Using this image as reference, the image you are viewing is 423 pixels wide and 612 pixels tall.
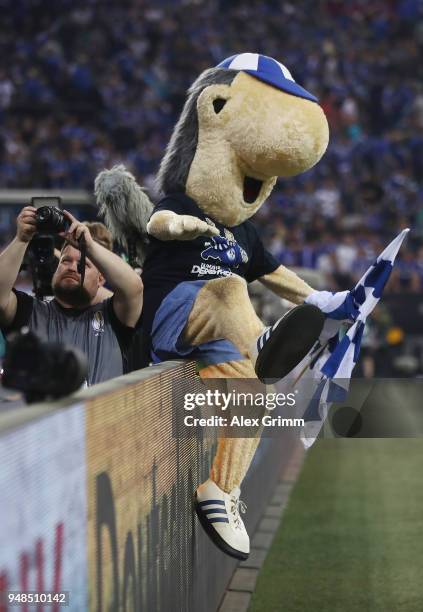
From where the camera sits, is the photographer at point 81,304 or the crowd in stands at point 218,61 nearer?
the photographer at point 81,304

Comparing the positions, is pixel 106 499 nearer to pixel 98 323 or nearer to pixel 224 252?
pixel 98 323

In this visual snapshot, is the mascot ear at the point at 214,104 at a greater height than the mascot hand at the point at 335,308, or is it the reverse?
the mascot ear at the point at 214,104

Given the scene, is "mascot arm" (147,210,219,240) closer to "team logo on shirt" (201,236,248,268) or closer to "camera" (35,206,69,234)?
"team logo on shirt" (201,236,248,268)

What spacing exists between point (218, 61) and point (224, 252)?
663 inches

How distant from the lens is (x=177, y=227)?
3.46 meters

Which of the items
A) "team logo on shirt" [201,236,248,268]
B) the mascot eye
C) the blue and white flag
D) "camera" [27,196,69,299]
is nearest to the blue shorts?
"team logo on shirt" [201,236,248,268]

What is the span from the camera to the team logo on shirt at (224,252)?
3721 millimetres

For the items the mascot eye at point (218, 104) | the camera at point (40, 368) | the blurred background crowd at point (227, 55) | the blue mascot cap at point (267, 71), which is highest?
the blue mascot cap at point (267, 71)

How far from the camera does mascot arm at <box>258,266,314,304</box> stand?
4.18m

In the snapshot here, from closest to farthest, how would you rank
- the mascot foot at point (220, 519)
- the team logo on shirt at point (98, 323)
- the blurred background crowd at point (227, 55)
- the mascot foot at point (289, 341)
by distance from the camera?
the mascot foot at point (220, 519)
the mascot foot at point (289, 341)
the team logo on shirt at point (98, 323)
the blurred background crowd at point (227, 55)

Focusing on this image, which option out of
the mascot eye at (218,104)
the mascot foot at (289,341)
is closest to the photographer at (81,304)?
the mascot foot at (289,341)

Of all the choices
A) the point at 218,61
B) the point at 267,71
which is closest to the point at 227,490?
the point at 267,71

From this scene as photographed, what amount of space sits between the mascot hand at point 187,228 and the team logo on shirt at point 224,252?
0.68ft

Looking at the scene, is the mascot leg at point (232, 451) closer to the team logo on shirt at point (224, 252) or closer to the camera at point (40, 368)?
the team logo on shirt at point (224, 252)
